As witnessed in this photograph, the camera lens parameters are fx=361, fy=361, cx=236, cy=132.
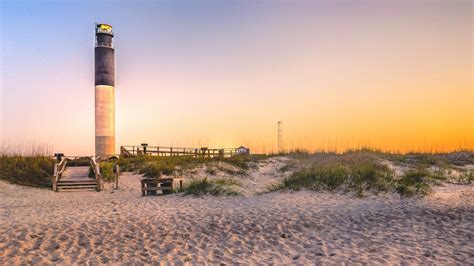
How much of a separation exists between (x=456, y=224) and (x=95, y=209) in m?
10.1

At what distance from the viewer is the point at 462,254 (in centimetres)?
654

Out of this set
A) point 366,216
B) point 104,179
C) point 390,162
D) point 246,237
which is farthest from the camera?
point 390,162

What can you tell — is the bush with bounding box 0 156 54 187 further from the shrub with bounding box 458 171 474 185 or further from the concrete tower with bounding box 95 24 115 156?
the shrub with bounding box 458 171 474 185

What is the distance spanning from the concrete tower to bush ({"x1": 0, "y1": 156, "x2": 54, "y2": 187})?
12.8 metres

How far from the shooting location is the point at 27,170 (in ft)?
66.7

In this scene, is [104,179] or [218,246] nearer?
[218,246]

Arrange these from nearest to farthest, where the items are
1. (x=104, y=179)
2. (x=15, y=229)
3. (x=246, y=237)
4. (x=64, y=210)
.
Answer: (x=246, y=237), (x=15, y=229), (x=64, y=210), (x=104, y=179)

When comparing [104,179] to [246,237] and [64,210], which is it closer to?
[64,210]

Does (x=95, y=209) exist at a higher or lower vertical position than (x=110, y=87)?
lower

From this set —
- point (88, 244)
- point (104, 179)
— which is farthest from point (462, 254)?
point (104, 179)

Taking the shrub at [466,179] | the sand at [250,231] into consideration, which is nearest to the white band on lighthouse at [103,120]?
the sand at [250,231]

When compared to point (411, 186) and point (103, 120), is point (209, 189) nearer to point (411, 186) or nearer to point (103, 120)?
point (411, 186)

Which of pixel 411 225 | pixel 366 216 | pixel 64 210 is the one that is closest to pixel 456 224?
pixel 411 225

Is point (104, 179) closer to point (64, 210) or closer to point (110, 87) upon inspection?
point (64, 210)
